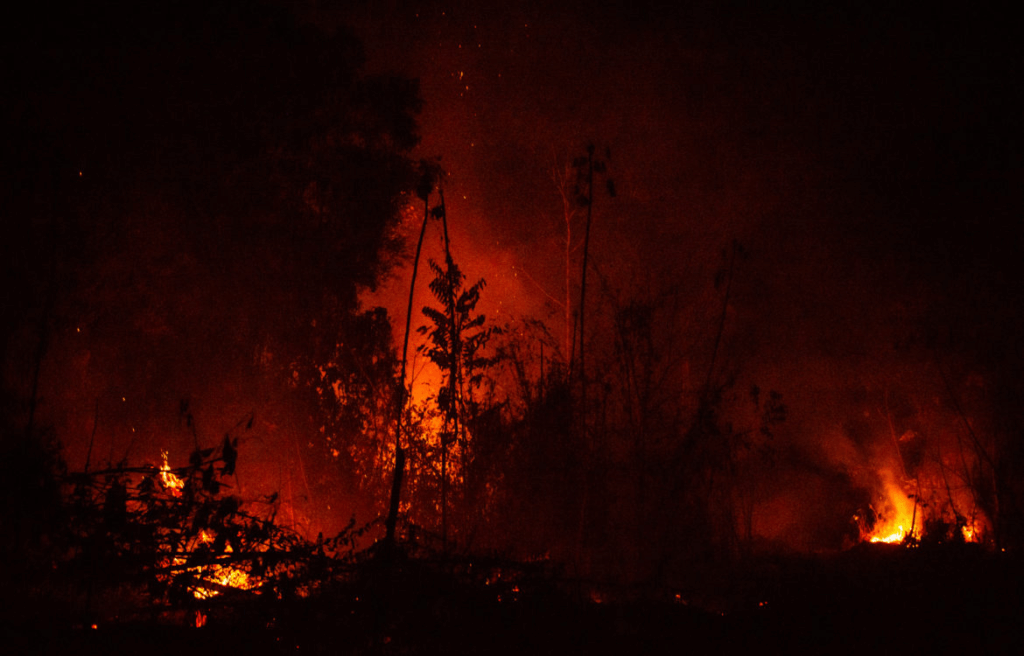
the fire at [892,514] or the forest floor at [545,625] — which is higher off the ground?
the fire at [892,514]

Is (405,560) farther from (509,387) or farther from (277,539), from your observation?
(509,387)

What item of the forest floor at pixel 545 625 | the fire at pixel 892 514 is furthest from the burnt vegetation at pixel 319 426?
the fire at pixel 892 514

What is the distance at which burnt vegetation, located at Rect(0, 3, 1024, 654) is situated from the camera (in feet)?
16.0

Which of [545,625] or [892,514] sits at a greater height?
[892,514]

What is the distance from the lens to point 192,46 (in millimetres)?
9773

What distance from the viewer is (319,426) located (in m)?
11.7

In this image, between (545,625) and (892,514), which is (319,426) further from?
(892,514)

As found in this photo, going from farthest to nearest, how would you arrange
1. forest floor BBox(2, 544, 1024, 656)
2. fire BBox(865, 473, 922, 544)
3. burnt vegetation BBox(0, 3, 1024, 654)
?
fire BBox(865, 473, 922, 544) → burnt vegetation BBox(0, 3, 1024, 654) → forest floor BBox(2, 544, 1024, 656)

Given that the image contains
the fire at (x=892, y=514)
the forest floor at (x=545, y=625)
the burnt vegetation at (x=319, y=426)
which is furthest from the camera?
the fire at (x=892, y=514)

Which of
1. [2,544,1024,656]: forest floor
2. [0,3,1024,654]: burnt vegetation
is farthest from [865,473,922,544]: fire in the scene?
[2,544,1024,656]: forest floor

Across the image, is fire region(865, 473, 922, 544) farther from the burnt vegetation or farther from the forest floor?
the forest floor

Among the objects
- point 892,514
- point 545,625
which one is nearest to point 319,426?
point 545,625

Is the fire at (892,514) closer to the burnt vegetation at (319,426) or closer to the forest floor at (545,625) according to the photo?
the burnt vegetation at (319,426)

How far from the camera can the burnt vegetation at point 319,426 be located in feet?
16.0
